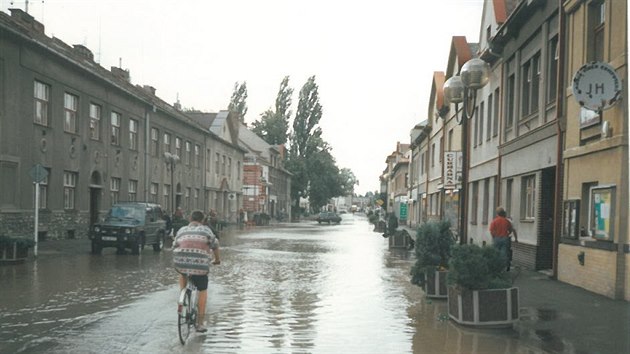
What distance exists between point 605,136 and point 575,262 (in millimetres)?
2931

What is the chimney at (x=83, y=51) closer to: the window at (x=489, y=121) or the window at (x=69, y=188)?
the window at (x=69, y=188)

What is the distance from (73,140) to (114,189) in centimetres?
566

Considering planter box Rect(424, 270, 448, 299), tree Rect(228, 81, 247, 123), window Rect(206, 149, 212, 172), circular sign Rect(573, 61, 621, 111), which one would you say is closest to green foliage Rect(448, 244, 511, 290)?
planter box Rect(424, 270, 448, 299)

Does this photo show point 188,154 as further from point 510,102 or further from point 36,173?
point 510,102

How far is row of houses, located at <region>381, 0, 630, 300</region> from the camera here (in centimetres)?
1180

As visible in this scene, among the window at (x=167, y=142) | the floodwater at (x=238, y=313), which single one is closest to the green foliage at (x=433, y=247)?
the floodwater at (x=238, y=313)

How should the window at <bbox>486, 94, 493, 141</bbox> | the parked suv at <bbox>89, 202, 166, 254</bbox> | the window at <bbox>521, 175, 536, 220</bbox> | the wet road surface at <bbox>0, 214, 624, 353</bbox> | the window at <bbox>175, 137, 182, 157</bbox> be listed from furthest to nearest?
the window at <bbox>175, 137, 182, 157</bbox> < the window at <bbox>486, 94, 493, 141</bbox> < the parked suv at <bbox>89, 202, 166, 254</bbox> < the window at <bbox>521, 175, 536, 220</bbox> < the wet road surface at <bbox>0, 214, 624, 353</bbox>

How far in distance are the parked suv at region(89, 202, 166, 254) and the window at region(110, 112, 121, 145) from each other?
10090mm

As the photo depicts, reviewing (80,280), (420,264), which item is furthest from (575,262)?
(80,280)

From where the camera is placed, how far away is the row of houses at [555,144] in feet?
38.7

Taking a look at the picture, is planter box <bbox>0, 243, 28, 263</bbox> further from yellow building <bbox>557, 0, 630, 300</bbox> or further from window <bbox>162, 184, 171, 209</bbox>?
window <bbox>162, 184, 171, 209</bbox>

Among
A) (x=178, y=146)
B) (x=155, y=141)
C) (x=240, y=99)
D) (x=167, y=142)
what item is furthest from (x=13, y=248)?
(x=240, y=99)

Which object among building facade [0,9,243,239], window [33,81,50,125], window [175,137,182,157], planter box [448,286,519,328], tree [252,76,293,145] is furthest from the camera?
tree [252,76,293,145]

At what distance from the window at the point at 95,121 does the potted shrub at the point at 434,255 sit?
2300cm
